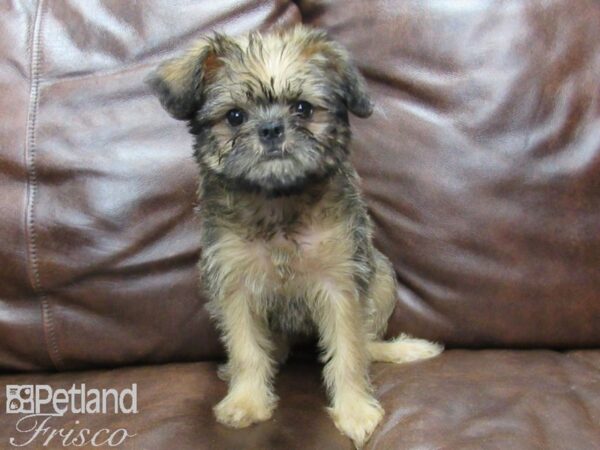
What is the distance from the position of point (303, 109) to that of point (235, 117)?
13 centimetres

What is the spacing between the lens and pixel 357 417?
1.42 m

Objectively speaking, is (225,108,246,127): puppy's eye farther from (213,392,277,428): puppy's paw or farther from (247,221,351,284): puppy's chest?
(213,392,277,428): puppy's paw

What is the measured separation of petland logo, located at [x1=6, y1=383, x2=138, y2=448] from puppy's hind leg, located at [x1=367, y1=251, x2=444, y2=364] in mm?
576

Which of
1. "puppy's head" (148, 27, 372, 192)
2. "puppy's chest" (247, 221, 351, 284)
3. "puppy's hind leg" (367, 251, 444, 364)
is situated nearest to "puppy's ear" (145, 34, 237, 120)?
"puppy's head" (148, 27, 372, 192)

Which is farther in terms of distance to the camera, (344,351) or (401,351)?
(401,351)

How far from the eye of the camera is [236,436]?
1.40 metres

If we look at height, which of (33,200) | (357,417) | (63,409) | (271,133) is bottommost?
(63,409)

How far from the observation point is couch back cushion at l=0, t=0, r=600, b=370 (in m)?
1.66

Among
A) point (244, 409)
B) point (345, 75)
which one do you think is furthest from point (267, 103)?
point (244, 409)

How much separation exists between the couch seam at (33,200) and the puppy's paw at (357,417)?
0.72 m

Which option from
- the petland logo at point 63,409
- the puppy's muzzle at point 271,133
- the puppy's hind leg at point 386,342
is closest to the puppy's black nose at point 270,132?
the puppy's muzzle at point 271,133

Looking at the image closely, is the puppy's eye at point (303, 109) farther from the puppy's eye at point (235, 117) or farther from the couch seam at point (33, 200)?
the couch seam at point (33, 200)

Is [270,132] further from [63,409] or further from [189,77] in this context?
[63,409]

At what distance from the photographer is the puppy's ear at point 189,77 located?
1373 millimetres
